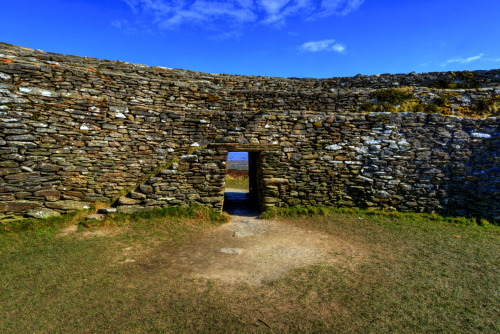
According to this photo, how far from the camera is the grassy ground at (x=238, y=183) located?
62.3ft

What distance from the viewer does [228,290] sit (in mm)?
4488

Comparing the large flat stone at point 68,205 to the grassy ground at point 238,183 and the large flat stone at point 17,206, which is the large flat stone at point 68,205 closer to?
the large flat stone at point 17,206

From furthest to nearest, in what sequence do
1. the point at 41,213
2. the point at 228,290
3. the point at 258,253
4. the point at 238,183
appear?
the point at 238,183 < the point at 41,213 < the point at 258,253 < the point at 228,290

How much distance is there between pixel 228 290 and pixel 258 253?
5.99 feet

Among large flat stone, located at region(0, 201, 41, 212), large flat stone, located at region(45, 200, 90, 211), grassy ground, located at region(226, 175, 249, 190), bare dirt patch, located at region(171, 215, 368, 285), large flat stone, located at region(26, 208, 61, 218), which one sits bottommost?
grassy ground, located at region(226, 175, 249, 190)

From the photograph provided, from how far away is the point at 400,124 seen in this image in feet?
31.5

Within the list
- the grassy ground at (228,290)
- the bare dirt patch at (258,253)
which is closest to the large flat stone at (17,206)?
the grassy ground at (228,290)

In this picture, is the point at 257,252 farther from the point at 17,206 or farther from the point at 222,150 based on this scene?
the point at 17,206

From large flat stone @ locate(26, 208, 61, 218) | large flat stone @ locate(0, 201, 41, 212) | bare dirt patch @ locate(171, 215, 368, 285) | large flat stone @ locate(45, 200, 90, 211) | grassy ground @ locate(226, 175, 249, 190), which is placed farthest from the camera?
grassy ground @ locate(226, 175, 249, 190)

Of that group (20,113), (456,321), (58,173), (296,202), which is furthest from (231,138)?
(456,321)

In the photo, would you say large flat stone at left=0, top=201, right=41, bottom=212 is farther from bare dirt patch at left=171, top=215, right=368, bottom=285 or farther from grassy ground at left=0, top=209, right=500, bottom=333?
bare dirt patch at left=171, top=215, right=368, bottom=285

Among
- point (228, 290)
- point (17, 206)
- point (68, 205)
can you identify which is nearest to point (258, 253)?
point (228, 290)

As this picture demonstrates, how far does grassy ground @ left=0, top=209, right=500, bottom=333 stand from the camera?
357 cm

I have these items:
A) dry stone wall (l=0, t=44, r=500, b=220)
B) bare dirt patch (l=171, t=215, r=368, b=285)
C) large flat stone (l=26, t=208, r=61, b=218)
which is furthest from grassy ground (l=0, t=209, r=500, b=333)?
dry stone wall (l=0, t=44, r=500, b=220)
